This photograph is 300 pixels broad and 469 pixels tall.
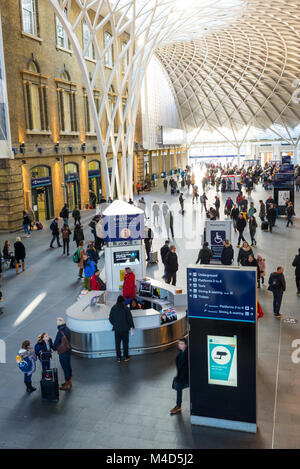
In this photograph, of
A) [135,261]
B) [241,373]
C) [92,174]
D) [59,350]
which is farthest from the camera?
[92,174]

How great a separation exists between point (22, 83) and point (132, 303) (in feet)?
65.8

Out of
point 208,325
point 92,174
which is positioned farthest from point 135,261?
point 92,174

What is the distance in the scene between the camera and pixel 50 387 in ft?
27.4

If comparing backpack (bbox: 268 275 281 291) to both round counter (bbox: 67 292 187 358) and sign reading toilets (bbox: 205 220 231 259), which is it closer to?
round counter (bbox: 67 292 187 358)

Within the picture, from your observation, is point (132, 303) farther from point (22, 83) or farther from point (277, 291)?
point (22, 83)

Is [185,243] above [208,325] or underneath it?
underneath

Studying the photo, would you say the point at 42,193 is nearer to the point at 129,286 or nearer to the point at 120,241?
the point at 120,241

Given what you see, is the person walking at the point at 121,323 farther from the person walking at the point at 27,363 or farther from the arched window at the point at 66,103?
the arched window at the point at 66,103

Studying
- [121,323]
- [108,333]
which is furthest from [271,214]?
[121,323]

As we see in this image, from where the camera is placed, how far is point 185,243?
22250mm

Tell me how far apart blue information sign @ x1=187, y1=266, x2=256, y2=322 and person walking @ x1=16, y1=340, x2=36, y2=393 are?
10.8 feet

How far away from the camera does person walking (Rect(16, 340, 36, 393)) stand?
8.60 metres

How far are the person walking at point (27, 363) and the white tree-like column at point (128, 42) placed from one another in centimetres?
1684

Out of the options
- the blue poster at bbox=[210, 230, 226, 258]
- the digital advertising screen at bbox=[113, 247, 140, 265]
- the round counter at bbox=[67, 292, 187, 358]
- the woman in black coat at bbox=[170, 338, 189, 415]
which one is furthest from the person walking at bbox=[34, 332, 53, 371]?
the blue poster at bbox=[210, 230, 226, 258]
